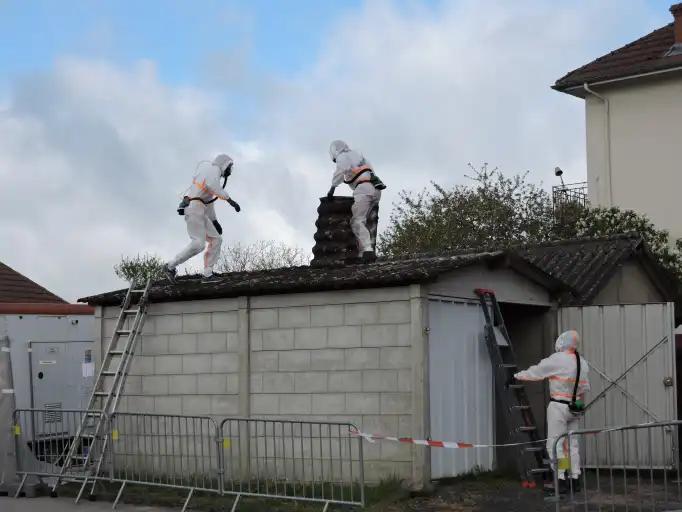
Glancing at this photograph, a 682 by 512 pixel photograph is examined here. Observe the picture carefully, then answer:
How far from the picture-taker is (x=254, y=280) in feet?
44.1

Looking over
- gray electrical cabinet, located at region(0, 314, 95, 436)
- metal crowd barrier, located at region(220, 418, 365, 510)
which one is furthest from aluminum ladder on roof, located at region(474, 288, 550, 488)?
gray electrical cabinet, located at region(0, 314, 95, 436)

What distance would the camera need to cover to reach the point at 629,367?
13.8 metres

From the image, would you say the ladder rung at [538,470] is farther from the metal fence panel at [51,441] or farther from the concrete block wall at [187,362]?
Result: the metal fence panel at [51,441]

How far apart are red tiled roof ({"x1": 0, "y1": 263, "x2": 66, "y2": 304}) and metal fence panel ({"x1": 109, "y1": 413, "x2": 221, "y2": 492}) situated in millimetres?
9856

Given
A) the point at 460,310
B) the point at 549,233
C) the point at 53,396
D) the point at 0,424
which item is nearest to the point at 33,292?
the point at 53,396

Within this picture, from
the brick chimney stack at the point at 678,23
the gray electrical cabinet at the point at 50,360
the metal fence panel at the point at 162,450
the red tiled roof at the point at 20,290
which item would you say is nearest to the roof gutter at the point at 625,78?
the brick chimney stack at the point at 678,23

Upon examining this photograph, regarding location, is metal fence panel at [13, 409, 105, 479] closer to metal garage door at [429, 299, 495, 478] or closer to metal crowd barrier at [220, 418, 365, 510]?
metal crowd barrier at [220, 418, 365, 510]

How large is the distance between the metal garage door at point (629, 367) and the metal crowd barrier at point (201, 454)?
373 centimetres

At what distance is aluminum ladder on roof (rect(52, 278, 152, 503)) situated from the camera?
509 inches

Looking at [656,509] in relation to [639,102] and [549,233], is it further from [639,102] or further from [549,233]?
[549,233]

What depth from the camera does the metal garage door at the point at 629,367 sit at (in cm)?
1356

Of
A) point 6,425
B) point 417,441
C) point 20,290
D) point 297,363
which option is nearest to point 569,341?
point 417,441

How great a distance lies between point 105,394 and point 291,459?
279 centimetres

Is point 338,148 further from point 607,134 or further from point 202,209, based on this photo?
point 607,134
